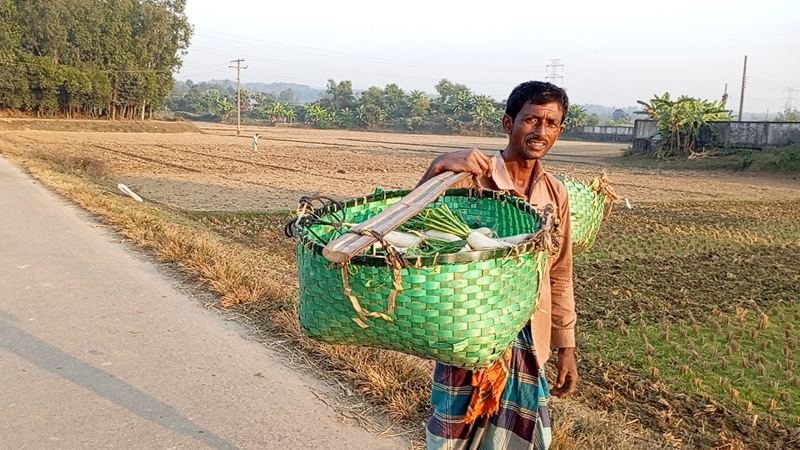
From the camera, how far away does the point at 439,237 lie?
1996mm

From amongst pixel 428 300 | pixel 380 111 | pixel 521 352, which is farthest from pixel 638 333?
pixel 380 111

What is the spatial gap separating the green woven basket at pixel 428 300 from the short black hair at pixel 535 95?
60 centimetres

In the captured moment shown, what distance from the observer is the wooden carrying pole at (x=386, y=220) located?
57.6 inches

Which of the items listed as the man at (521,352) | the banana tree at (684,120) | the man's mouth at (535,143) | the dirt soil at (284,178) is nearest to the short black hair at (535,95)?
the man at (521,352)

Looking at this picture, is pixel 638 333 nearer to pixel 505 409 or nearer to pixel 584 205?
pixel 584 205

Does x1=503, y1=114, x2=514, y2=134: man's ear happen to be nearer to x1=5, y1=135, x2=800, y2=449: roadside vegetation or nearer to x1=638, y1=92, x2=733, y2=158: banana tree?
x1=5, y1=135, x2=800, y2=449: roadside vegetation

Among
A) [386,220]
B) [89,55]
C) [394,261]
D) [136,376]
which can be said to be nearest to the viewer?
[394,261]

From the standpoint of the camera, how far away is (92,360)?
3.84 metres

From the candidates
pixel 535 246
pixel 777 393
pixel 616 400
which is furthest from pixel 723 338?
pixel 535 246

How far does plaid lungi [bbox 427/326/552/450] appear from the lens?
83.3 inches

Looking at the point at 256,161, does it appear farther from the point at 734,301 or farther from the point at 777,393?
the point at 777,393

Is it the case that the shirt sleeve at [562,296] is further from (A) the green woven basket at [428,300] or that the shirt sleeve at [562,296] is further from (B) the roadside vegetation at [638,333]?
(B) the roadside vegetation at [638,333]

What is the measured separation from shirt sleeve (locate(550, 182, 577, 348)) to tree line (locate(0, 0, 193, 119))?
51.4 m

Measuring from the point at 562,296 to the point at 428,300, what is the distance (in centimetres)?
89
